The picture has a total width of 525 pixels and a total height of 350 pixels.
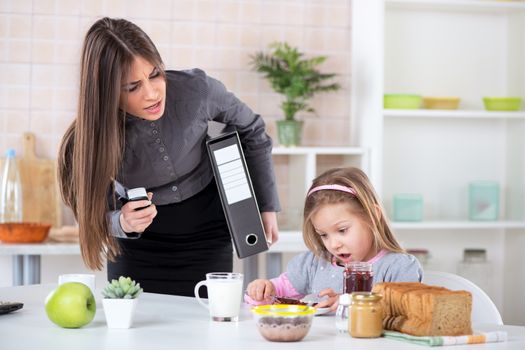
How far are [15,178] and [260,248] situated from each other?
1.86 metres

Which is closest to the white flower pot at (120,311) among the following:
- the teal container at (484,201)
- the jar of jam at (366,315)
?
the jar of jam at (366,315)

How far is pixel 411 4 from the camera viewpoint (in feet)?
13.5

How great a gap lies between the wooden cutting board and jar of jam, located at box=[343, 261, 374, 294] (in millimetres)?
2357

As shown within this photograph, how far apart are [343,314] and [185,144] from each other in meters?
0.82

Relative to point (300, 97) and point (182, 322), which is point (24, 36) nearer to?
point (300, 97)

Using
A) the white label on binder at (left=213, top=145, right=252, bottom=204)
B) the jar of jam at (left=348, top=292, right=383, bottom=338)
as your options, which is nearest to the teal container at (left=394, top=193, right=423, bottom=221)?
the white label on binder at (left=213, top=145, right=252, bottom=204)

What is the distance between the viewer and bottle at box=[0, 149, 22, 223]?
3824mm

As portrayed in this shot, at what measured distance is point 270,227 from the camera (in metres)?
Answer: 2.55

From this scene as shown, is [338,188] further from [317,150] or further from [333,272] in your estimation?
[317,150]

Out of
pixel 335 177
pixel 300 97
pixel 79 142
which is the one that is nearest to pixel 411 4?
pixel 300 97

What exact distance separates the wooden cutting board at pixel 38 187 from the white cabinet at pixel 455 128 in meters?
1.42

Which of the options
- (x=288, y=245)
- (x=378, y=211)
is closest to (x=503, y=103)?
(x=288, y=245)

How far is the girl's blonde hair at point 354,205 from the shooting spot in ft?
7.19

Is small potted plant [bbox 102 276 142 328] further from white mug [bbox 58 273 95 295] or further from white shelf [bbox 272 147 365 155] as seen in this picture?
white shelf [bbox 272 147 365 155]
